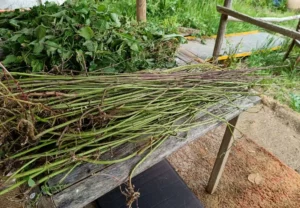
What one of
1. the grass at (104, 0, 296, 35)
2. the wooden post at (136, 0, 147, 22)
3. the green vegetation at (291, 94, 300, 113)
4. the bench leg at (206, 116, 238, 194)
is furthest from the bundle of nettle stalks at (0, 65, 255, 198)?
the grass at (104, 0, 296, 35)

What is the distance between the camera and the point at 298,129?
2570 mm

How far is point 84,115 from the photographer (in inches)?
32.2

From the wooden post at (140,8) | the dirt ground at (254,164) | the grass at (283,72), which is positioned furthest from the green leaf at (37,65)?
the grass at (283,72)

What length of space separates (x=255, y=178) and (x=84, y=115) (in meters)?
1.70

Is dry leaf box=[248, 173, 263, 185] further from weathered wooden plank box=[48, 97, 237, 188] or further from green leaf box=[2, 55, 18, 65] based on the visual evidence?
green leaf box=[2, 55, 18, 65]

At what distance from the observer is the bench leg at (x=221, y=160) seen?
162 cm

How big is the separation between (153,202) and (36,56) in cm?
102

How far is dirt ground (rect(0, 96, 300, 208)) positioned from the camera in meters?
1.87

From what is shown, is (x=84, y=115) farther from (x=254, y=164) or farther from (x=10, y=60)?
(x=254, y=164)

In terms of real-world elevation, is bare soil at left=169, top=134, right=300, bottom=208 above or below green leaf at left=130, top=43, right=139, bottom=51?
below

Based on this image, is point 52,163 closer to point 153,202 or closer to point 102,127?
point 102,127

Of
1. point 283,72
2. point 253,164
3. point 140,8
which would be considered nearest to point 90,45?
point 140,8

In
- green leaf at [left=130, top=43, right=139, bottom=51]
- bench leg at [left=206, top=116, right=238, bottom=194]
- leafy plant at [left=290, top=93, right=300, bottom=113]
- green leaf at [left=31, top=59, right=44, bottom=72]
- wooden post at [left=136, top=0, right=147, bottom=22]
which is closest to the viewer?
green leaf at [left=31, top=59, right=44, bottom=72]

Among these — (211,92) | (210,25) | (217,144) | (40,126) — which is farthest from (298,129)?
(40,126)
